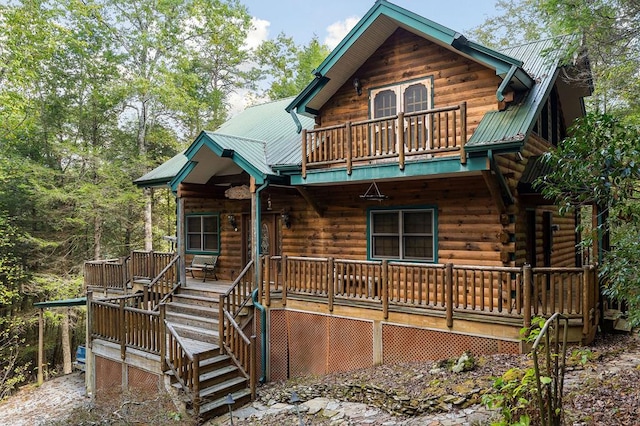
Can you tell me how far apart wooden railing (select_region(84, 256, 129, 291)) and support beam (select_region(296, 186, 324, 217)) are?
22.9 feet

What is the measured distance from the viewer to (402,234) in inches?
398

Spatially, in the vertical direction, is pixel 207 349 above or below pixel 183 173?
below

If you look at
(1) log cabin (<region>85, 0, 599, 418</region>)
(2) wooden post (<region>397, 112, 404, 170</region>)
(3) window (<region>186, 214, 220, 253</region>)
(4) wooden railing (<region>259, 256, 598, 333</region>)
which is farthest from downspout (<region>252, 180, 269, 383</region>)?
(3) window (<region>186, 214, 220, 253</region>)

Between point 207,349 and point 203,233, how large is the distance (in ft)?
21.2

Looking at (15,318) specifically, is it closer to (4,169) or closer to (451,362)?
(4,169)

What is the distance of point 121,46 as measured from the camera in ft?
68.3

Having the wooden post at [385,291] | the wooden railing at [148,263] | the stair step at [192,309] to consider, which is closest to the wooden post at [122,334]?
the stair step at [192,309]

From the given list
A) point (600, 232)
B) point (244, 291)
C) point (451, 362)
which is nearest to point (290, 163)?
point (244, 291)

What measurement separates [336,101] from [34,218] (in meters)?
16.7

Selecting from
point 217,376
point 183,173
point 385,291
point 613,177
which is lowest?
point 217,376

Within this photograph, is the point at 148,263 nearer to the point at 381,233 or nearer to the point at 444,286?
the point at 381,233

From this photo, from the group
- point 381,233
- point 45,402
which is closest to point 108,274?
point 45,402

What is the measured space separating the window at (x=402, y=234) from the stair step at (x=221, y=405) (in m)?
4.57

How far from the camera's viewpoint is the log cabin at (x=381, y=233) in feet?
25.0
